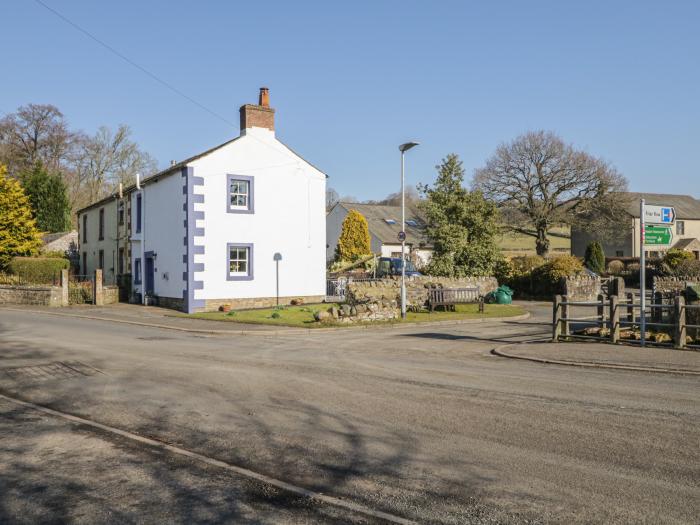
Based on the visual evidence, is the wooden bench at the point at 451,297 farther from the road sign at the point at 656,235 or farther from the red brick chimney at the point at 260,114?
the road sign at the point at 656,235

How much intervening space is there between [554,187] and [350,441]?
52.7 metres

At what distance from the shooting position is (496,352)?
1434cm

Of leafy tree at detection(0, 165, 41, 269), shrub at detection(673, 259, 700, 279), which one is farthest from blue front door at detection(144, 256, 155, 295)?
shrub at detection(673, 259, 700, 279)

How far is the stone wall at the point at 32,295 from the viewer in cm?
3004

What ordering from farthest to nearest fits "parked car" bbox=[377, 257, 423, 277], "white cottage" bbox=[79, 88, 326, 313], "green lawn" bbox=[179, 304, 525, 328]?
"parked car" bbox=[377, 257, 423, 277], "white cottage" bbox=[79, 88, 326, 313], "green lawn" bbox=[179, 304, 525, 328]

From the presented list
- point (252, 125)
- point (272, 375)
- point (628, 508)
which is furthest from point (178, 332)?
point (628, 508)

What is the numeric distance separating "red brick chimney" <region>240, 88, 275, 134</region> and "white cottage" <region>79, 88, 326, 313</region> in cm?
5

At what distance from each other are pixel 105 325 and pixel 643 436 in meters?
19.2

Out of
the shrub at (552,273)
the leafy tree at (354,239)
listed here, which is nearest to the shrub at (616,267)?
the shrub at (552,273)

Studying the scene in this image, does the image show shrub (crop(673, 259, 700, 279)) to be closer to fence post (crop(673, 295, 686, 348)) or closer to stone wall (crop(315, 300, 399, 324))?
stone wall (crop(315, 300, 399, 324))

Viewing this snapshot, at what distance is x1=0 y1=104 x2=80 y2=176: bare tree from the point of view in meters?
55.8

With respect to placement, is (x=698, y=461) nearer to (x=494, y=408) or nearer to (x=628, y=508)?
(x=628, y=508)

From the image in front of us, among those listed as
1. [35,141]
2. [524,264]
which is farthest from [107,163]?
[524,264]

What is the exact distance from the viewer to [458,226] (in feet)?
123
